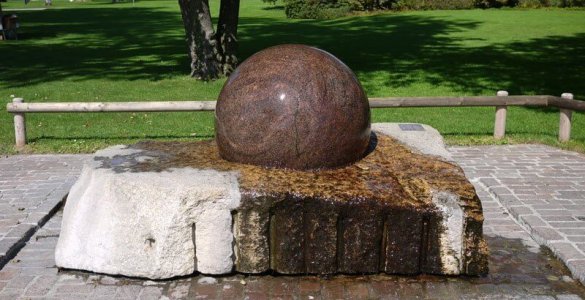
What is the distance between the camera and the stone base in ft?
19.1

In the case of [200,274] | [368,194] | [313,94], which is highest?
[313,94]

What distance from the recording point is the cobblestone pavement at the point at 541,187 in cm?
677

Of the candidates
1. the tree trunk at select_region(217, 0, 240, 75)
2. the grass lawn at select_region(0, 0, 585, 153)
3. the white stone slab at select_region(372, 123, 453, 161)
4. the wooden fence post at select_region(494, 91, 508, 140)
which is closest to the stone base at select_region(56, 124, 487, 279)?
the white stone slab at select_region(372, 123, 453, 161)

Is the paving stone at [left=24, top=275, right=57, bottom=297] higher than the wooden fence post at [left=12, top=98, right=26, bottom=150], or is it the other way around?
the wooden fence post at [left=12, top=98, right=26, bottom=150]

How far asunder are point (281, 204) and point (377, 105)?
5196mm

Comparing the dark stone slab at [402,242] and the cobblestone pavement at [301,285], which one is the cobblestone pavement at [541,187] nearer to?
the cobblestone pavement at [301,285]

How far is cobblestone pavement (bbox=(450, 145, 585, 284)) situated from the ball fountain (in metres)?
1.24

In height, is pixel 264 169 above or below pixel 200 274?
above

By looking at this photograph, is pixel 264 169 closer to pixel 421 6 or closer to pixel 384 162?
pixel 384 162

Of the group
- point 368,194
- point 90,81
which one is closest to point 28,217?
point 368,194

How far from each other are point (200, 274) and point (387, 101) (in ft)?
18.1

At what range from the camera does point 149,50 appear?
23.8 meters

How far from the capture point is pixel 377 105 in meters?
10.7

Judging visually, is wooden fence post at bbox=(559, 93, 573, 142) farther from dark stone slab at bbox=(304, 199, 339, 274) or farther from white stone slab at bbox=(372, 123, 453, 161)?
dark stone slab at bbox=(304, 199, 339, 274)
